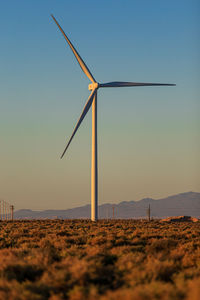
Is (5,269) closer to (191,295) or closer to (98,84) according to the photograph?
(191,295)

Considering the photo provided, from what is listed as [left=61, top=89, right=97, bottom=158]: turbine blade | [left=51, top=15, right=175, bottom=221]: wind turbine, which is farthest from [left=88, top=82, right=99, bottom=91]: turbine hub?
[left=61, top=89, right=97, bottom=158]: turbine blade

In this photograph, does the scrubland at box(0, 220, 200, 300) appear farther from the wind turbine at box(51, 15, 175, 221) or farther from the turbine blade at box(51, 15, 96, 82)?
the turbine blade at box(51, 15, 96, 82)

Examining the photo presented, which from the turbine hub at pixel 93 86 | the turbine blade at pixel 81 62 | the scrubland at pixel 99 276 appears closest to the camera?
the scrubland at pixel 99 276

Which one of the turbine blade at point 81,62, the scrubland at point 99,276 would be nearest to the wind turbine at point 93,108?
the turbine blade at point 81,62

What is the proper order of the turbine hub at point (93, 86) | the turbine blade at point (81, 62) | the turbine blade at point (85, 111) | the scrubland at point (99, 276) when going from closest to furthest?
the scrubland at point (99, 276) < the turbine blade at point (85, 111) < the turbine blade at point (81, 62) < the turbine hub at point (93, 86)

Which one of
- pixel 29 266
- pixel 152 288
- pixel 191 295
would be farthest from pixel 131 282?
pixel 29 266

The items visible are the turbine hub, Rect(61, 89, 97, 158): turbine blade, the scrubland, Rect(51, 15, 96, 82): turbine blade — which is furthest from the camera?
the turbine hub

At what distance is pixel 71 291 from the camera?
1324 centimetres

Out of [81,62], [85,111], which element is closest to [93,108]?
[85,111]

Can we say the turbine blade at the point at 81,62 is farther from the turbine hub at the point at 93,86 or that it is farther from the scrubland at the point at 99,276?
the scrubland at the point at 99,276

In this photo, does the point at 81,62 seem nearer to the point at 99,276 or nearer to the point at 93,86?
the point at 93,86

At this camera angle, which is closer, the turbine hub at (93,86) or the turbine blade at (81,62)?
the turbine blade at (81,62)

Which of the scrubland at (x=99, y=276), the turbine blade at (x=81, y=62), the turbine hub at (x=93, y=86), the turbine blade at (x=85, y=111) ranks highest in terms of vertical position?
the turbine blade at (x=81, y=62)

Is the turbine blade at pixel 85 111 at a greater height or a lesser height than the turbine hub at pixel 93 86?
lesser
